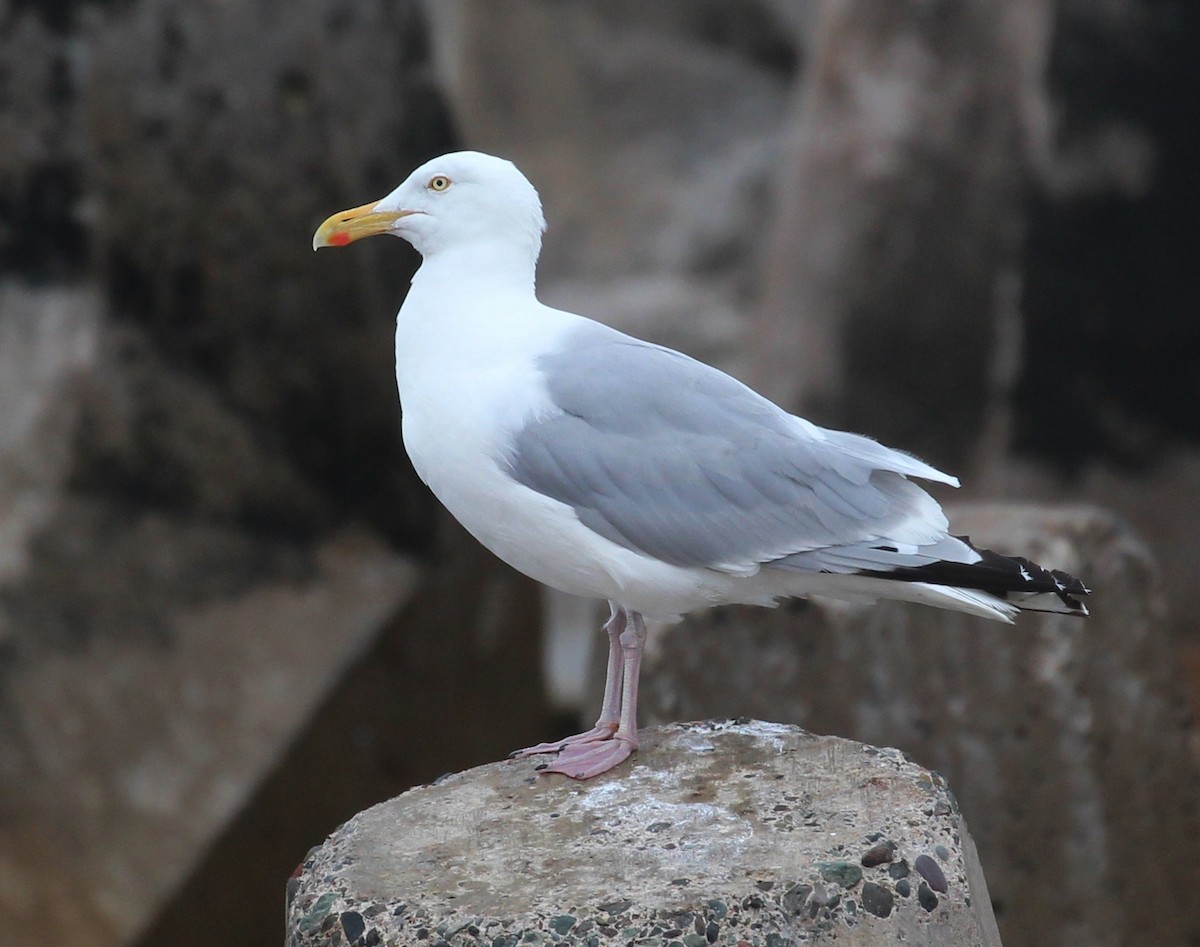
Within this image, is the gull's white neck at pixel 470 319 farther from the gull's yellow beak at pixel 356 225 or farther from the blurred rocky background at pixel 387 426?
the blurred rocky background at pixel 387 426

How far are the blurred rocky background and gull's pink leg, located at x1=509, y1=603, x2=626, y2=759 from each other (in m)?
0.61

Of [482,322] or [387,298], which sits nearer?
[482,322]

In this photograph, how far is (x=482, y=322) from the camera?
119 inches

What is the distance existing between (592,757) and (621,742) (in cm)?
6

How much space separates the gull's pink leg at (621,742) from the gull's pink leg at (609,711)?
0.07ft

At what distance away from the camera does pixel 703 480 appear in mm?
2869

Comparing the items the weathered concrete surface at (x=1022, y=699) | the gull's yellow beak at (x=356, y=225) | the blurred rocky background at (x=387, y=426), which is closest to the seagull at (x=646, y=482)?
the gull's yellow beak at (x=356, y=225)

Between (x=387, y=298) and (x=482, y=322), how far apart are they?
2442mm

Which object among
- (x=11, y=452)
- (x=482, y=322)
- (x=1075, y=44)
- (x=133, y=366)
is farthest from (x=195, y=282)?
(x=1075, y=44)

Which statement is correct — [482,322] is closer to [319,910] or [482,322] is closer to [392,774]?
[319,910]

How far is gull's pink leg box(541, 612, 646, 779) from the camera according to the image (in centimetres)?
297

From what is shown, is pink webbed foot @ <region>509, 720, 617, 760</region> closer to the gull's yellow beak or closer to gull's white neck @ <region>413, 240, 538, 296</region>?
gull's white neck @ <region>413, 240, 538, 296</region>

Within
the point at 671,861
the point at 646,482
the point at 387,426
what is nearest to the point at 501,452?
the point at 646,482

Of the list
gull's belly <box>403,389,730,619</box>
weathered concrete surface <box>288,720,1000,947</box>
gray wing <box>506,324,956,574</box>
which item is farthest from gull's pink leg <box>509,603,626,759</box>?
gray wing <box>506,324,956,574</box>
